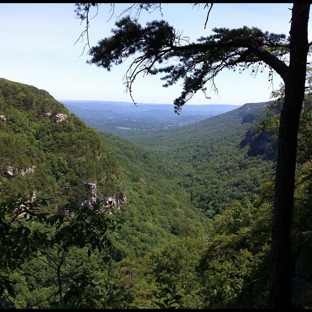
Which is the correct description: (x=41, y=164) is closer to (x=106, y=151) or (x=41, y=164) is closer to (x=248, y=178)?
(x=106, y=151)

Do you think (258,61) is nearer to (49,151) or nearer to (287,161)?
(287,161)

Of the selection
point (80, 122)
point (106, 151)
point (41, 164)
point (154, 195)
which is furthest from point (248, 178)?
point (41, 164)

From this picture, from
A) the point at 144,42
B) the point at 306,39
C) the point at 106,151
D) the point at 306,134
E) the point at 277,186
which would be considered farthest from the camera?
the point at 106,151

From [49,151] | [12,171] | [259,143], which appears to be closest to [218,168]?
[259,143]

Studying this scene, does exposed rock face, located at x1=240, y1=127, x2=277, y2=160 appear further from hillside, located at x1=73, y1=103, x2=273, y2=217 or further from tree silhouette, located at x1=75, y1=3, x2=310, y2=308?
tree silhouette, located at x1=75, y1=3, x2=310, y2=308

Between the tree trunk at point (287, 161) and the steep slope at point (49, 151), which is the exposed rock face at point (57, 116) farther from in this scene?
the tree trunk at point (287, 161)

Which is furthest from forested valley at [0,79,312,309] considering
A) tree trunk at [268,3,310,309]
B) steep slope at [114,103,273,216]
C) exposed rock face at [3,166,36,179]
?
tree trunk at [268,3,310,309]
